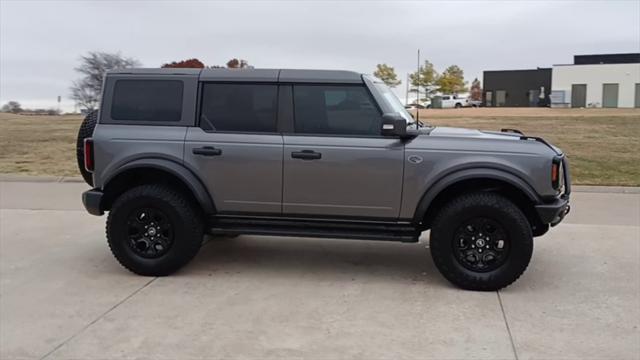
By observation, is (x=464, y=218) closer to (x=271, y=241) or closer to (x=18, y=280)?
(x=271, y=241)

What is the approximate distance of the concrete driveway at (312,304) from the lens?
13.7ft

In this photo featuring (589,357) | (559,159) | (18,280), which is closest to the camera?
(589,357)

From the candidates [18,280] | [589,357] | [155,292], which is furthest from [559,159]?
[18,280]

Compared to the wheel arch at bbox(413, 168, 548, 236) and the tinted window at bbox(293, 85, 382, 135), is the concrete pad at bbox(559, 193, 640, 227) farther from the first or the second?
the tinted window at bbox(293, 85, 382, 135)

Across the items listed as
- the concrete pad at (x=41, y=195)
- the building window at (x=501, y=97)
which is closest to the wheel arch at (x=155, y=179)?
the concrete pad at (x=41, y=195)

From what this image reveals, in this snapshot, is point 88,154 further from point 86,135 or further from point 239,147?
point 239,147

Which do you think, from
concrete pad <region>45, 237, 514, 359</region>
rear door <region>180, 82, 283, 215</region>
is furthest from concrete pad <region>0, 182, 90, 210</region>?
rear door <region>180, 82, 283, 215</region>

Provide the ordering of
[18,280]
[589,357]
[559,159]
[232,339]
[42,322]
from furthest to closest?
[18,280]
[559,159]
[42,322]
[232,339]
[589,357]

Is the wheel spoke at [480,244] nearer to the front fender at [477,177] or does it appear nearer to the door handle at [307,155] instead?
the front fender at [477,177]

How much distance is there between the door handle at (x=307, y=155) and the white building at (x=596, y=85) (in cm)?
5797

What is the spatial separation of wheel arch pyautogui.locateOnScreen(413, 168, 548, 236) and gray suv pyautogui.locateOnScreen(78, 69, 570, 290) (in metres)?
0.01

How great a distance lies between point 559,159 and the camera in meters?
5.28

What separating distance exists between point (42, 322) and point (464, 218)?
3.48m

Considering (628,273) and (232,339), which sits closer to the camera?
A: (232,339)
